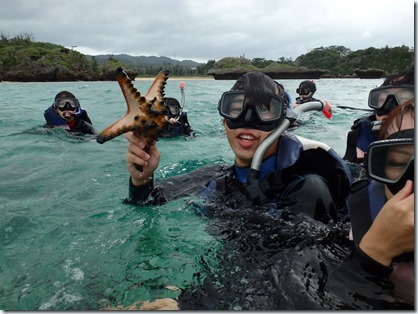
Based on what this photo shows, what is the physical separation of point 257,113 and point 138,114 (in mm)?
927

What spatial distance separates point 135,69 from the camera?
72.7 metres

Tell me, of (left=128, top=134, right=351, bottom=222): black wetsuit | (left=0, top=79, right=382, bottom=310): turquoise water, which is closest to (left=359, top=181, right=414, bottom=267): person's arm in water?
(left=128, top=134, right=351, bottom=222): black wetsuit

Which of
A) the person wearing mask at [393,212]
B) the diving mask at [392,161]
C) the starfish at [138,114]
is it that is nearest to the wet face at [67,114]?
the starfish at [138,114]

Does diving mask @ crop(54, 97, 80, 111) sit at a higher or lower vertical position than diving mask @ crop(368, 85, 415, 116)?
lower

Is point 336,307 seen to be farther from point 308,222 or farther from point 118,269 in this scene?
point 118,269

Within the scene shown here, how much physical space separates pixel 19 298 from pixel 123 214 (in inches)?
57.9

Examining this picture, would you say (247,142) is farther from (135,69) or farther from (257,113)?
(135,69)

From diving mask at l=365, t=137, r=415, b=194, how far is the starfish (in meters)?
1.36

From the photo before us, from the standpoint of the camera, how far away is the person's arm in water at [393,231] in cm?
144

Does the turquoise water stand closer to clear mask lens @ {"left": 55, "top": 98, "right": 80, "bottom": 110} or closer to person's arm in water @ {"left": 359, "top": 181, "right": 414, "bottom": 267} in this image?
person's arm in water @ {"left": 359, "top": 181, "right": 414, "bottom": 267}

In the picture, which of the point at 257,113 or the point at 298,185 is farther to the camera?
the point at 257,113

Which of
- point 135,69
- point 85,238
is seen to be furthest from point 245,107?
point 135,69

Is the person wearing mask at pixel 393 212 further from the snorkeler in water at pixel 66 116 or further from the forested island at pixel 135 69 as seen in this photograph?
the forested island at pixel 135 69

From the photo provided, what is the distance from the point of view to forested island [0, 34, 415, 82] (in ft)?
168
